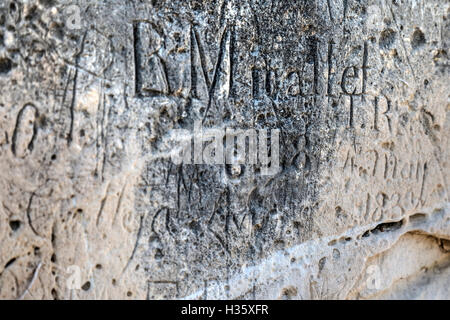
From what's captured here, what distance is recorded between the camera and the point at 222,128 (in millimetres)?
1838

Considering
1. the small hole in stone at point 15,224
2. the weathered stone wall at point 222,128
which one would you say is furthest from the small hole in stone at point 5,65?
the small hole in stone at point 15,224

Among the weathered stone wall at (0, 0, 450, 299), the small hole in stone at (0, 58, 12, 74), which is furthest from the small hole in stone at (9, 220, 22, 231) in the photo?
the small hole in stone at (0, 58, 12, 74)

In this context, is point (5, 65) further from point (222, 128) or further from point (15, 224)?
→ point (222, 128)

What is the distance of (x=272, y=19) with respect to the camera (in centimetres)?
187

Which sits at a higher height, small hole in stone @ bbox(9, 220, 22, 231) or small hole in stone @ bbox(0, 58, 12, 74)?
small hole in stone @ bbox(0, 58, 12, 74)

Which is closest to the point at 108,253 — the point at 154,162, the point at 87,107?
the point at 154,162

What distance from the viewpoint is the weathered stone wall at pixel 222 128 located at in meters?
1.61

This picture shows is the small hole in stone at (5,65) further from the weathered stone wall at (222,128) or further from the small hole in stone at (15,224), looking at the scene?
the small hole in stone at (15,224)

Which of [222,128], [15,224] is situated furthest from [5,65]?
[222,128]

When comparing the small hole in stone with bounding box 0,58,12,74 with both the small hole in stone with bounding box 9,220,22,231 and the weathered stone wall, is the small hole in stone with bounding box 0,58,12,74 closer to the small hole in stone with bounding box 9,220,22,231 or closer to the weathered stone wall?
the weathered stone wall

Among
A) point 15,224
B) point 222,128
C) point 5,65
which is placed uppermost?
point 5,65

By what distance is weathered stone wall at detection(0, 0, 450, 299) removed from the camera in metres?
1.61
